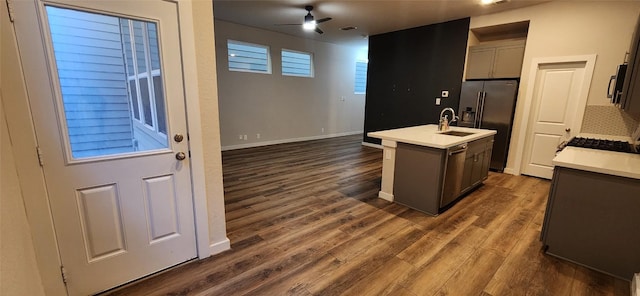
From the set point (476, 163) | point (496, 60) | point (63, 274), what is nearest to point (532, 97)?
point (496, 60)

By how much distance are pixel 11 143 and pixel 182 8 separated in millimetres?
1157

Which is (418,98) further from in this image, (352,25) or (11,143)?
(11,143)

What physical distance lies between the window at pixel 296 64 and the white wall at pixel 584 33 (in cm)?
450

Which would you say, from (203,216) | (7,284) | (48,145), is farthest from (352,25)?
(7,284)

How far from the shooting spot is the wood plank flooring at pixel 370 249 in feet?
6.20

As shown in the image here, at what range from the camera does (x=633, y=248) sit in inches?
74.9

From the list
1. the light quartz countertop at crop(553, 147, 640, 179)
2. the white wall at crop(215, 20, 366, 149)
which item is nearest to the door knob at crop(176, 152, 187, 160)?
the light quartz countertop at crop(553, 147, 640, 179)

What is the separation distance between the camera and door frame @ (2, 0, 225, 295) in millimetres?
1331

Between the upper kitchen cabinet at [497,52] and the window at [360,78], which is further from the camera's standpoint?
the window at [360,78]

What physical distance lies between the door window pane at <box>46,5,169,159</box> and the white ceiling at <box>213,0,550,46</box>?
3.08 metres

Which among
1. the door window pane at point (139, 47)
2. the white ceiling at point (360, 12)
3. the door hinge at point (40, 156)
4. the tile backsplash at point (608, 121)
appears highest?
the white ceiling at point (360, 12)

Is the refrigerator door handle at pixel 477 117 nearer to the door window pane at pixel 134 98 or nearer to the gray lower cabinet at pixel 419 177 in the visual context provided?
the gray lower cabinet at pixel 419 177

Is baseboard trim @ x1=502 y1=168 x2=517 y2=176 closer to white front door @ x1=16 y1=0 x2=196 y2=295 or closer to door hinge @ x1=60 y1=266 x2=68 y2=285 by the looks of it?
white front door @ x1=16 y1=0 x2=196 y2=295

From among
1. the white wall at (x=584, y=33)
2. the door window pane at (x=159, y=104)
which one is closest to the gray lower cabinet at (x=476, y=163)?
the white wall at (x=584, y=33)
